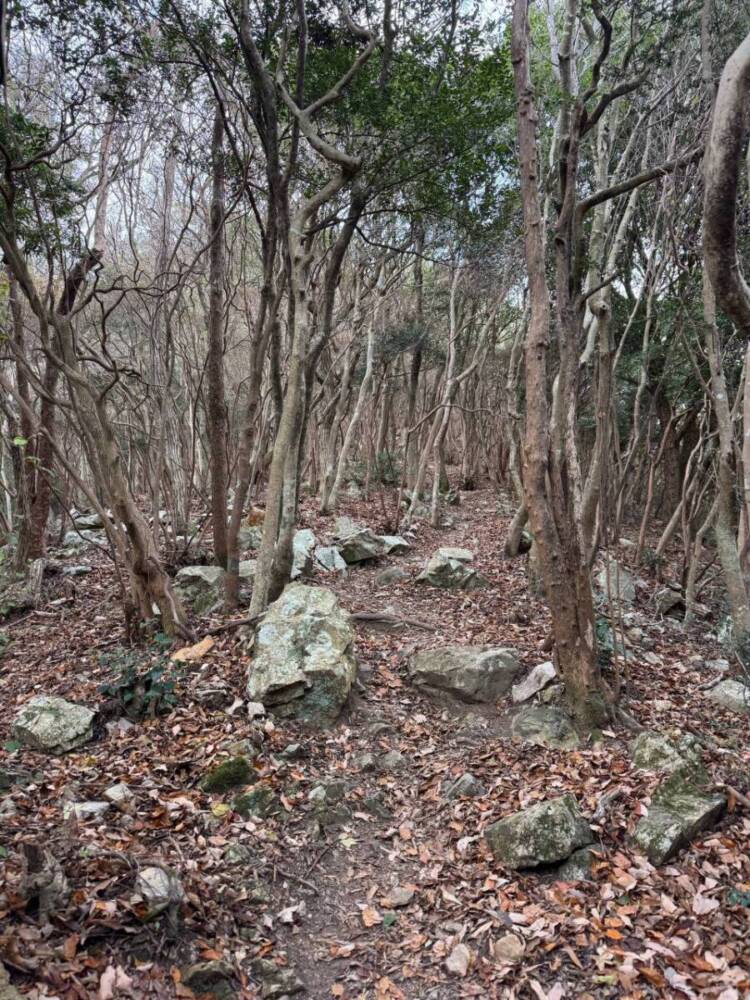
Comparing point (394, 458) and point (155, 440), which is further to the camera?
point (394, 458)

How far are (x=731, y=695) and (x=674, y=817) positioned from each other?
213 cm

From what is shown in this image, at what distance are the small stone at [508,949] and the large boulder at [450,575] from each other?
5276 millimetres

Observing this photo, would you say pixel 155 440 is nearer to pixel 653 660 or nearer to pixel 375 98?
pixel 375 98

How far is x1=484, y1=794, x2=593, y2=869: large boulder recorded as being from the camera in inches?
131

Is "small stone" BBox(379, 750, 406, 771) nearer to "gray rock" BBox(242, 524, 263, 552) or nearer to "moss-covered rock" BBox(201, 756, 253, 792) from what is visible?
"moss-covered rock" BBox(201, 756, 253, 792)

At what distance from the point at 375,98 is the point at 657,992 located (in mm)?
7533

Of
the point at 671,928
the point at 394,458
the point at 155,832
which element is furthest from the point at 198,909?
the point at 394,458

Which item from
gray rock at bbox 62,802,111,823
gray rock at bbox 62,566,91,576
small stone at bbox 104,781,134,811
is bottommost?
small stone at bbox 104,781,134,811

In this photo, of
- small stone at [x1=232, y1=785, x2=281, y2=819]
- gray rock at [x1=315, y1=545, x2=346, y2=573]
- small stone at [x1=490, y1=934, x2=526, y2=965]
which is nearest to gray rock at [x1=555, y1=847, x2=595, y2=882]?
small stone at [x1=490, y1=934, x2=526, y2=965]

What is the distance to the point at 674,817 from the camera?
3.38m

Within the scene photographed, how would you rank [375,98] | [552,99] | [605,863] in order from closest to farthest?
[605,863], [375,98], [552,99]

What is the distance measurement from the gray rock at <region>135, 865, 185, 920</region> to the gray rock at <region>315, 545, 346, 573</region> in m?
5.75

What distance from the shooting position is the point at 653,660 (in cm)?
589

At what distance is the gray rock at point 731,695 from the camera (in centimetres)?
485
